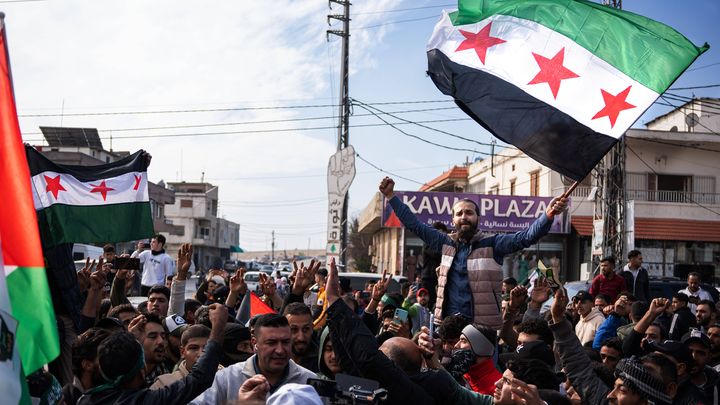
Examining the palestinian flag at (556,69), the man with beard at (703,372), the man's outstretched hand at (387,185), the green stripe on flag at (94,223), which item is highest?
the palestinian flag at (556,69)

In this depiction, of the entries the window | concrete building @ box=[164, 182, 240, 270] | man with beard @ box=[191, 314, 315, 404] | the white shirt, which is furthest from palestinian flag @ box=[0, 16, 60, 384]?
concrete building @ box=[164, 182, 240, 270]

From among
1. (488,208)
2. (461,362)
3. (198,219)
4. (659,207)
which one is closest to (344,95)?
(488,208)

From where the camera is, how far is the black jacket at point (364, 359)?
4.01m

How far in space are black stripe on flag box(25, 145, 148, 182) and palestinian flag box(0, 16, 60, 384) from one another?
181 inches

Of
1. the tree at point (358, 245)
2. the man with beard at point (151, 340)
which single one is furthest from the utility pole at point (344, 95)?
the tree at point (358, 245)

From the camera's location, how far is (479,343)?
5109mm

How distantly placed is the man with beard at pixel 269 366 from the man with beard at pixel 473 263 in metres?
2.20

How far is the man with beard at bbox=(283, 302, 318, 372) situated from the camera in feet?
17.7

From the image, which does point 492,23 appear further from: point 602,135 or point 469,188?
point 469,188

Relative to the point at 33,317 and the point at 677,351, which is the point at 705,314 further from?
the point at 33,317

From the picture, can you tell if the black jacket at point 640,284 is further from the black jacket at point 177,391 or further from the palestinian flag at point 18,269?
the palestinian flag at point 18,269

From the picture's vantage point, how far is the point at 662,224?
3134 centimetres

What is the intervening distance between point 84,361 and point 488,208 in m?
23.9

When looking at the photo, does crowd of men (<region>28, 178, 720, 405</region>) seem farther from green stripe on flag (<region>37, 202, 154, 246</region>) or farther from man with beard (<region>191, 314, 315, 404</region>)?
green stripe on flag (<region>37, 202, 154, 246</region>)
